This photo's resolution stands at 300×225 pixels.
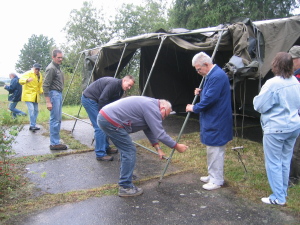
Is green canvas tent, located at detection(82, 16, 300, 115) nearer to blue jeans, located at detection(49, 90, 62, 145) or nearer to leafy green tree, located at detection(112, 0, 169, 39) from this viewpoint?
blue jeans, located at detection(49, 90, 62, 145)

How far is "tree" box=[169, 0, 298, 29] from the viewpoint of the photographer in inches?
579

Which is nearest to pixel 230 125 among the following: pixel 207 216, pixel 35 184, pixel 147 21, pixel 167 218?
pixel 207 216

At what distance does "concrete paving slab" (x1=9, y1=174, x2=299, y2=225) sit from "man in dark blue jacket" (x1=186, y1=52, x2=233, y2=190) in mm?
519

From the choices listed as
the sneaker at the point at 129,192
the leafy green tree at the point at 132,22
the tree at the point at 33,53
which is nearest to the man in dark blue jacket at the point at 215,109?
the sneaker at the point at 129,192

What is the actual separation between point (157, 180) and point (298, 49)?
98.6 inches

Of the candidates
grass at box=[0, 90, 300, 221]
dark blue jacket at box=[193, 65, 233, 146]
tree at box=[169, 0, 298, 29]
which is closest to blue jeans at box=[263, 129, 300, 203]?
grass at box=[0, 90, 300, 221]

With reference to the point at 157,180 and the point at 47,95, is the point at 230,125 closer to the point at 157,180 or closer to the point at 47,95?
the point at 157,180

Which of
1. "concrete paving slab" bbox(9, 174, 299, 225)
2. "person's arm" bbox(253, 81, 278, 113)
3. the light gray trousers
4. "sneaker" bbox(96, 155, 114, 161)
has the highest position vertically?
"person's arm" bbox(253, 81, 278, 113)

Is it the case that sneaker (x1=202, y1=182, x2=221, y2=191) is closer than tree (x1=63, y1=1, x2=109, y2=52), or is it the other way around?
sneaker (x1=202, y1=182, x2=221, y2=191)

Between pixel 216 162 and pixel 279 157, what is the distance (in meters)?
0.78

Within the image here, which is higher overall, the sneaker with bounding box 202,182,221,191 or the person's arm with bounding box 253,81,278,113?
the person's arm with bounding box 253,81,278,113

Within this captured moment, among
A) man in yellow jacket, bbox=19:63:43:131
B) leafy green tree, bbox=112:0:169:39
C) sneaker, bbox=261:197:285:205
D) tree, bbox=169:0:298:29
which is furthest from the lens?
leafy green tree, bbox=112:0:169:39

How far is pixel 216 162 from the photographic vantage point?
12.1 ft

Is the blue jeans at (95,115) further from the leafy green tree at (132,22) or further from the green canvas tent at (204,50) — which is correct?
the leafy green tree at (132,22)
